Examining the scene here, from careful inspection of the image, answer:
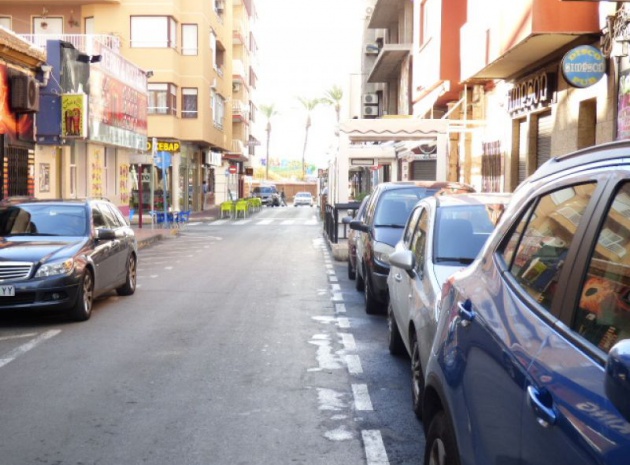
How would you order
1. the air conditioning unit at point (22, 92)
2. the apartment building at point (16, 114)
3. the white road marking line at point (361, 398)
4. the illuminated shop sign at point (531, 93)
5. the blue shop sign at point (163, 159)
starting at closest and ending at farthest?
the white road marking line at point (361, 398), the illuminated shop sign at point (531, 93), the apartment building at point (16, 114), the air conditioning unit at point (22, 92), the blue shop sign at point (163, 159)

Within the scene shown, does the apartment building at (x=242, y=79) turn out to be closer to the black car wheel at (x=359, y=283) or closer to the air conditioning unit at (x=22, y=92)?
the air conditioning unit at (x=22, y=92)

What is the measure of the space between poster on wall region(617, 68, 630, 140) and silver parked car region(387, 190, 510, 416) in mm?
5125

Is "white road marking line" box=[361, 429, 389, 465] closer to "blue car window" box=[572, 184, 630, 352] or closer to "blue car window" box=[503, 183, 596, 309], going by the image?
"blue car window" box=[503, 183, 596, 309]

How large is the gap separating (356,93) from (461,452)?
57.2 m

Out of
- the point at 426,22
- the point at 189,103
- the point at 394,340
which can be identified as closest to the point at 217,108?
the point at 189,103

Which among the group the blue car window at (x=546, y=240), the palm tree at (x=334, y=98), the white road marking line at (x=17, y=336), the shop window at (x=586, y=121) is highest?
the palm tree at (x=334, y=98)

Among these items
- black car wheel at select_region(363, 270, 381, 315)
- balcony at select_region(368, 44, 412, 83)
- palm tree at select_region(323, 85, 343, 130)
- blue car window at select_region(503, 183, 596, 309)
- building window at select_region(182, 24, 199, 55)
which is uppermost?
palm tree at select_region(323, 85, 343, 130)

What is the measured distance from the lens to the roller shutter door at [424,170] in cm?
3378

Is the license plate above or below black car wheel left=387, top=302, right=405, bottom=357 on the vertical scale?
above

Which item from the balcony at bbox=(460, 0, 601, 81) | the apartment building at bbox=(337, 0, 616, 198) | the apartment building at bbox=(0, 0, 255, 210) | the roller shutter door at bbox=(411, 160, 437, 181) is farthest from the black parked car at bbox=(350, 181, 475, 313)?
the apartment building at bbox=(0, 0, 255, 210)

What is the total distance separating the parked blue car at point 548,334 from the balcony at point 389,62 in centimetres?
3329

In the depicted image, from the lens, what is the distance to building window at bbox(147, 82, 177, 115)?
43438 millimetres

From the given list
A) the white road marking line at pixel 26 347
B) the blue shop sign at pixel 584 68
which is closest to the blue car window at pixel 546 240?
the white road marking line at pixel 26 347

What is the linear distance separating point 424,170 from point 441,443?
31.0m
